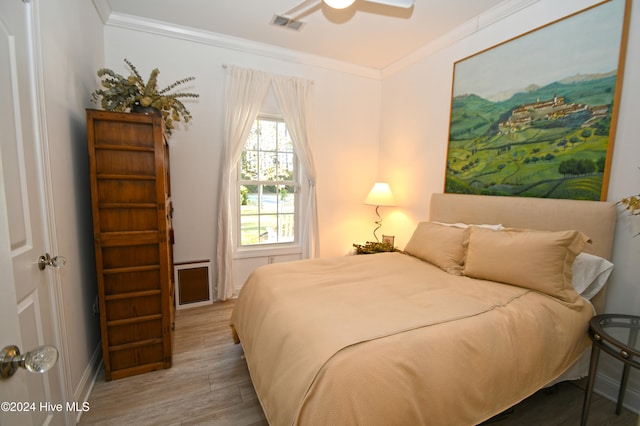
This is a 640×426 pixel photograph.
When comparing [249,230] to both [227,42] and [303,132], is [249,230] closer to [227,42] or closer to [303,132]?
[303,132]

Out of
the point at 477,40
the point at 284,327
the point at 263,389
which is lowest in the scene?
the point at 263,389

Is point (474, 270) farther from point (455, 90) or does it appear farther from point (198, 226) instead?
point (198, 226)

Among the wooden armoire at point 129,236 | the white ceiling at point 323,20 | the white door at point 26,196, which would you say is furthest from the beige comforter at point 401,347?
the white ceiling at point 323,20

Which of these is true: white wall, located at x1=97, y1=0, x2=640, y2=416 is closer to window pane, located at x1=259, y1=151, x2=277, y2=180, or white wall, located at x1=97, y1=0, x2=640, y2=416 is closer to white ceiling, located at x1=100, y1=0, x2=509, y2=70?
white ceiling, located at x1=100, y1=0, x2=509, y2=70

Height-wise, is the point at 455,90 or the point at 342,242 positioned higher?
the point at 455,90

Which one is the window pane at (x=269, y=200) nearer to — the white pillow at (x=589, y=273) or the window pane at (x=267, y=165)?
the window pane at (x=267, y=165)

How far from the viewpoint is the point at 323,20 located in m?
2.65

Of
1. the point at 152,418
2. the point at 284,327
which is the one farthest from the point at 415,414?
the point at 152,418

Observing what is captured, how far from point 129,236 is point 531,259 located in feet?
8.78

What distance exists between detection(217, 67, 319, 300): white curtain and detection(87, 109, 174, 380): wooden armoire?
1148 millimetres

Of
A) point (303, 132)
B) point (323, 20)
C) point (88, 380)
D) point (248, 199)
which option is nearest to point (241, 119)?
point (303, 132)

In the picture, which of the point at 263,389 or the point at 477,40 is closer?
the point at 263,389

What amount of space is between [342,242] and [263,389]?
2.64 m

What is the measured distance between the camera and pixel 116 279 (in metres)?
1.85
